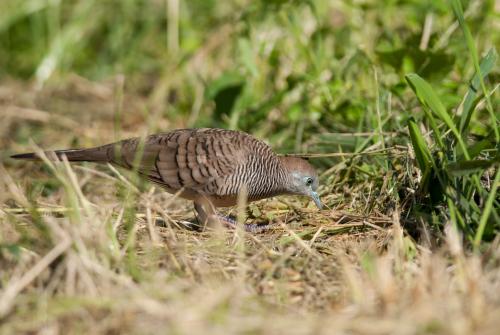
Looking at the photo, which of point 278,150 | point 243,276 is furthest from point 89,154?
point 243,276

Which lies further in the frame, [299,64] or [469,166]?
[299,64]

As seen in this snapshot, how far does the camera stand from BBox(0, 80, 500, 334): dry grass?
8.30 ft

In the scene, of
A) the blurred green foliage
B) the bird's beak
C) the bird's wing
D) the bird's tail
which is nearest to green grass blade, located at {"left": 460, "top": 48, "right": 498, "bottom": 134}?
the blurred green foliage

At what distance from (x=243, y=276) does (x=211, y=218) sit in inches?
51.5

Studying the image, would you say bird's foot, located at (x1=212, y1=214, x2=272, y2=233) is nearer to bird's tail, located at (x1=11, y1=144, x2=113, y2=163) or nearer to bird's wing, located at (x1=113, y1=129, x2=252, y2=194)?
bird's wing, located at (x1=113, y1=129, x2=252, y2=194)

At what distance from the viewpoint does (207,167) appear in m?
4.54

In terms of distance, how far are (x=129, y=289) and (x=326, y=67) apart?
11.3 feet

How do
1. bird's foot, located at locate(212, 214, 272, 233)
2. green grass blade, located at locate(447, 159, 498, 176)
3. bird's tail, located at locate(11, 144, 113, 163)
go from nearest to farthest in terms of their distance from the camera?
1. green grass blade, located at locate(447, 159, 498, 176)
2. bird's foot, located at locate(212, 214, 272, 233)
3. bird's tail, located at locate(11, 144, 113, 163)

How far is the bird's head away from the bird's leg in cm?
36

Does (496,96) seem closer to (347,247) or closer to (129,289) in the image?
(347,247)

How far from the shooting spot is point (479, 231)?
325 cm

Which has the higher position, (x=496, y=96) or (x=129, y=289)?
(x=496, y=96)

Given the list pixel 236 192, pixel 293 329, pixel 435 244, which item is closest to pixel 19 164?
pixel 236 192

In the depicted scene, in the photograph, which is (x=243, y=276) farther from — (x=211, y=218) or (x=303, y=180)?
(x=303, y=180)
